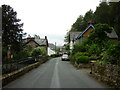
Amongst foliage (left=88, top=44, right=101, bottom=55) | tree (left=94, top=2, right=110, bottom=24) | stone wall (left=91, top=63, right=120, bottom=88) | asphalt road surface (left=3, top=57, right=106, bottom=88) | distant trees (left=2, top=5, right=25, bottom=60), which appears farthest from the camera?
tree (left=94, top=2, right=110, bottom=24)

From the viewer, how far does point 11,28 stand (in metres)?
38.5

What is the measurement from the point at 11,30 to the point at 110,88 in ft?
106

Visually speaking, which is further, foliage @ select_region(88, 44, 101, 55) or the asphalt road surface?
foliage @ select_region(88, 44, 101, 55)

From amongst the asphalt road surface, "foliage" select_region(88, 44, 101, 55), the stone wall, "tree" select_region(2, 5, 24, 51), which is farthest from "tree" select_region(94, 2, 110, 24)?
the stone wall

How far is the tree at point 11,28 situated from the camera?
36906 mm

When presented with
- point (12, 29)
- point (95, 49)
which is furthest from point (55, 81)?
point (12, 29)

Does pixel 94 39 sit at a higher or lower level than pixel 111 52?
higher

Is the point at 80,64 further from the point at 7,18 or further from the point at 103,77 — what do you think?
the point at 7,18

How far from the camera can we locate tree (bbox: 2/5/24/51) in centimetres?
3691

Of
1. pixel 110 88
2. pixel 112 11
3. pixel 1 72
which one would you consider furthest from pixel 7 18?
pixel 110 88

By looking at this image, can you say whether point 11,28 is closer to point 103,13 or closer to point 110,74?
point 103,13

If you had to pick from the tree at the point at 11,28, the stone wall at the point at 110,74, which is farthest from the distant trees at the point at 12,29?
the stone wall at the point at 110,74

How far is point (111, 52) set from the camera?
1144 centimetres

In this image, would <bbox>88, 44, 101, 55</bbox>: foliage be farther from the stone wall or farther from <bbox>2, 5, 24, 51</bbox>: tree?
<bbox>2, 5, 24, 51</bbox>: tree
